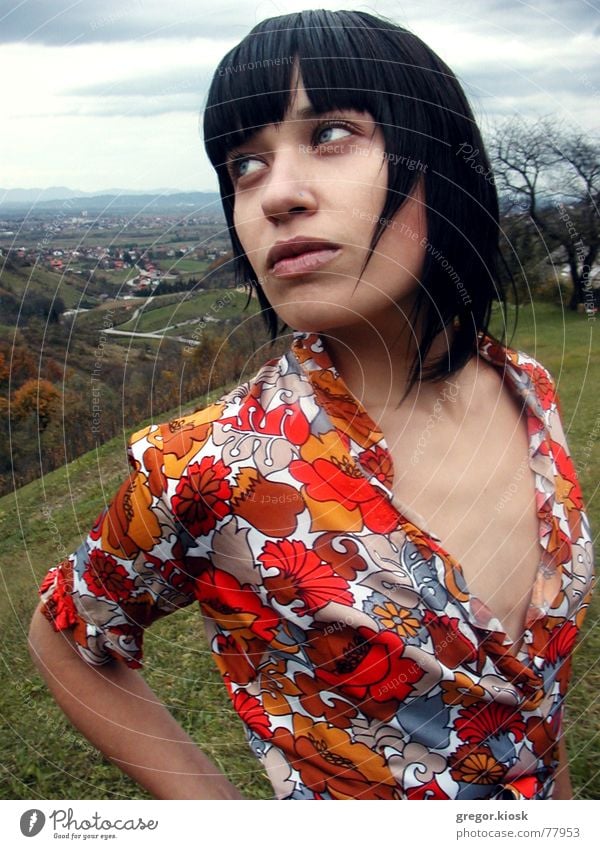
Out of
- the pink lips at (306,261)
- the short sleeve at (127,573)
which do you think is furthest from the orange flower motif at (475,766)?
the pink lips at (306,261)

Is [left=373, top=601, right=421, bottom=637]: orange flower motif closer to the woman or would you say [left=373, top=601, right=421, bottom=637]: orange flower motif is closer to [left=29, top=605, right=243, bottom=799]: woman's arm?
the woman

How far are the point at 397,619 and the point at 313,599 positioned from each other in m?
0.06

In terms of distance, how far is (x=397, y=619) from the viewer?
533 mm

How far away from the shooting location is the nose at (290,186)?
1.63 feet

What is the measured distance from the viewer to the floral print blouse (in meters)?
0.53

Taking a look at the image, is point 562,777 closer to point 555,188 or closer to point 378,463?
point 378,463

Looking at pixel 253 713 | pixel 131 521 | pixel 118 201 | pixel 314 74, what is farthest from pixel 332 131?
pixel 253 713

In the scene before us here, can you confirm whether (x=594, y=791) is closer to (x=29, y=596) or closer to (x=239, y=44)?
(x=29, y=596)

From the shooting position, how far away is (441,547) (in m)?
0.56

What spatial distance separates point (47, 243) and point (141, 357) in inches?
4.0

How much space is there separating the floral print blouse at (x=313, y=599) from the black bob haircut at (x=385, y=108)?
0.33 ft

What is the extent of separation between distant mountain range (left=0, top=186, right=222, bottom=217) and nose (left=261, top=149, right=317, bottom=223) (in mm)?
60

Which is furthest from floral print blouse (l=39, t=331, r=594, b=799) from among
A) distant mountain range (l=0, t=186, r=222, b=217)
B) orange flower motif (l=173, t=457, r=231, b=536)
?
distant mountain range (l=0, t=186, r=222, b=217)

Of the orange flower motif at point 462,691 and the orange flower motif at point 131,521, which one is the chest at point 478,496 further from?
the orange flower motif at point 131,521
